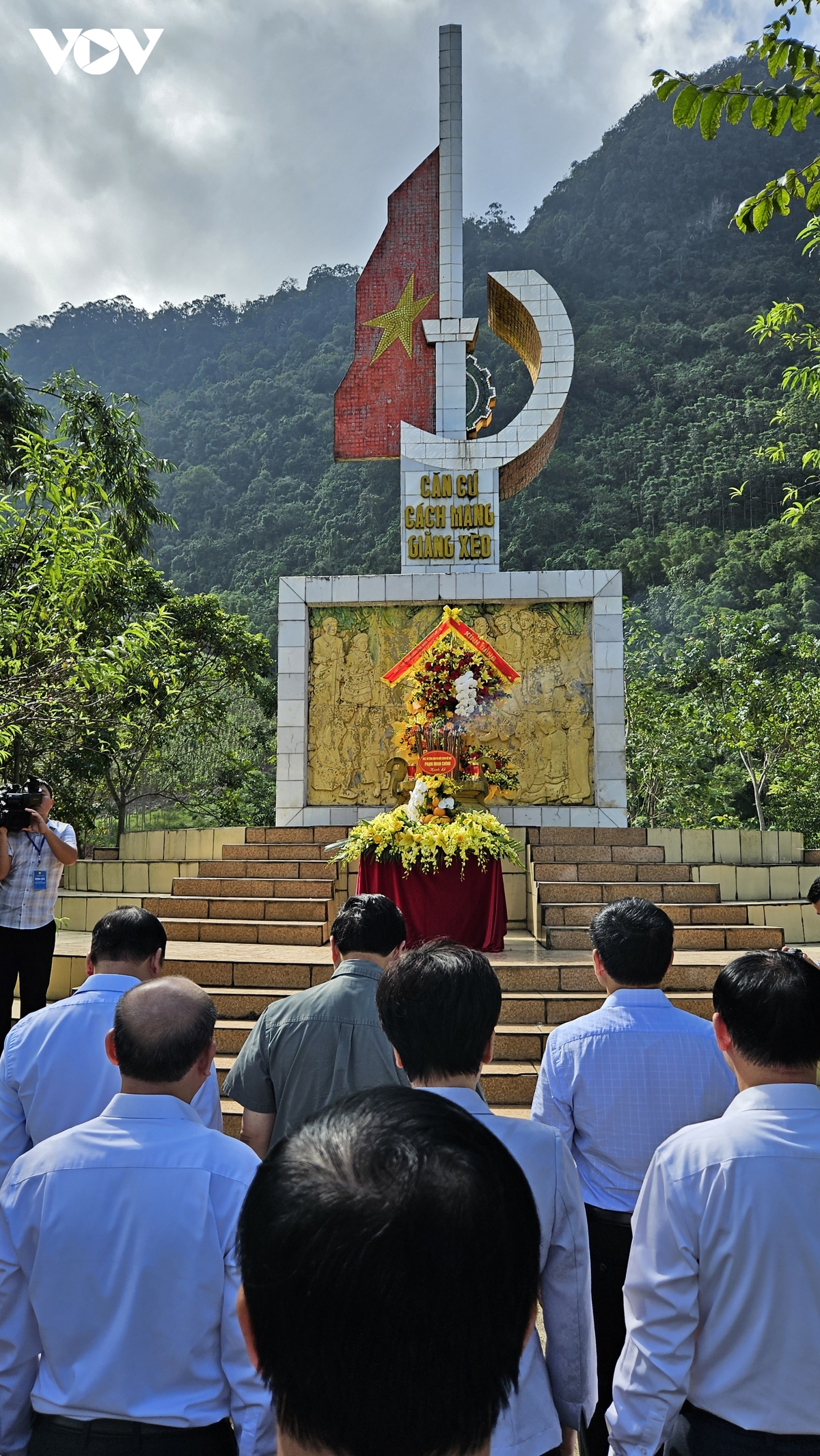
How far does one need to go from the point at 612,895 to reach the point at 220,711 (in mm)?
8954

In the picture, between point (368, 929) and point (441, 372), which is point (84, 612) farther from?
point (441, 372)

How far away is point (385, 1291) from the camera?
0.63m

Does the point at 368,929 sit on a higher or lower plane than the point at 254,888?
higher

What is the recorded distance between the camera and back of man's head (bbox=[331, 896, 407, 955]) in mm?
2580

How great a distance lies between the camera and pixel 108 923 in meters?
2.56

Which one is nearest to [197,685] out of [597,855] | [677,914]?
[597,855]

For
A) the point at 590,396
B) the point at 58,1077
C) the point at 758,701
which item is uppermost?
the point at 590,396

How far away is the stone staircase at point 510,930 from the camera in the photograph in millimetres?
5555

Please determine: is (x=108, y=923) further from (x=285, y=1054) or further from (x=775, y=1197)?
(x=775, y=1197)

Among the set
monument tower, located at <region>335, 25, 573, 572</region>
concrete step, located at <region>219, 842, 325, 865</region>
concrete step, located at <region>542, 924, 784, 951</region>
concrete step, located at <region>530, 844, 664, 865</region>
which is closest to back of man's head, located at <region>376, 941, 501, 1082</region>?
concrete step, located at <region>542, 924, 784, 951</region>

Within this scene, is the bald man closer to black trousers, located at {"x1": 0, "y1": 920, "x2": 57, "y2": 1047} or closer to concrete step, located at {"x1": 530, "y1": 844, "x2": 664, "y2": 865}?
black trousers, located at {"x1": 0, "y1": 920, "x2": 57, "y2": 1047}

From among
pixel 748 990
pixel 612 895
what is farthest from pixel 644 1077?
pixel 612 895

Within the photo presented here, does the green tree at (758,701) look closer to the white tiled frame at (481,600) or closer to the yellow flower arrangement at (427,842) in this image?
the white tiled frame at (481,600)

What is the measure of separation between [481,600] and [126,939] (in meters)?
8.41
